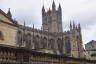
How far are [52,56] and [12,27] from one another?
13249 millimetres

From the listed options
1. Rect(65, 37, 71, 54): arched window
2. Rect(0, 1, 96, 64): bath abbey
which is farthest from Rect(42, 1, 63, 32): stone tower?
Rect(65, 37, 71, 54): arched window

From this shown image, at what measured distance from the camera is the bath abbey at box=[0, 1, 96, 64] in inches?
553

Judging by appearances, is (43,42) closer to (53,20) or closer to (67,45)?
(67,45)

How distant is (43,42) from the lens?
73.2 metres

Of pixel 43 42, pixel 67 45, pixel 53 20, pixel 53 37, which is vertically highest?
pixel 53 20

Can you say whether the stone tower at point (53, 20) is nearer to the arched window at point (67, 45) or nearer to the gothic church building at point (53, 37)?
the gothic church building at point (53, 37)

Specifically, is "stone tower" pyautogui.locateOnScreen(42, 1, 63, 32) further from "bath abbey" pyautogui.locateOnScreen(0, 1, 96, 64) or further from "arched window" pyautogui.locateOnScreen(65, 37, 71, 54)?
"arched window" pyautogui.locateOnScreen(65, 37, 71, 54)

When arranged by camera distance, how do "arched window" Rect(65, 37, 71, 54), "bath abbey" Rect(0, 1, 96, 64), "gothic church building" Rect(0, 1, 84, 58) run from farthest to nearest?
1. "arched window" Rect(65, 37, 71, 54)
2. "gothic church building" Rect(0, 1, 84, 58)
3. "bath abbey" Rect(0, 1, 96, 64)

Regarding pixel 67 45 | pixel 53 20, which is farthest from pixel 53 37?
pixel 53 20

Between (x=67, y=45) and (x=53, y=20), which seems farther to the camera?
(x=53, y=20)

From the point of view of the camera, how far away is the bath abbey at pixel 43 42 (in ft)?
46.1

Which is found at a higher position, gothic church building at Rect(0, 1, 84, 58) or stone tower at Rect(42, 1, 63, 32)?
stone tower at Rect(42, 1, 63, 32)

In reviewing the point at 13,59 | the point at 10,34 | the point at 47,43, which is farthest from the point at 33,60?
the point at 47,43

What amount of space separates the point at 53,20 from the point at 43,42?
2111cm
